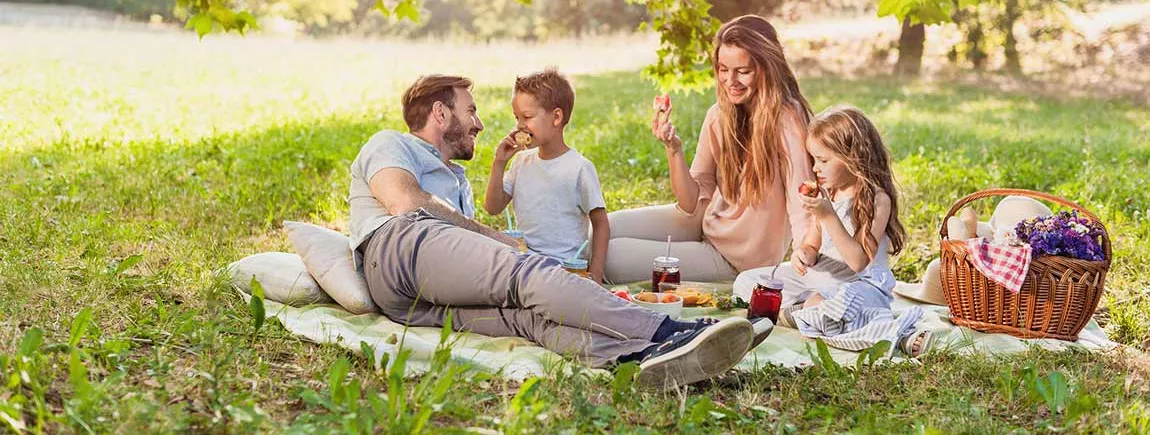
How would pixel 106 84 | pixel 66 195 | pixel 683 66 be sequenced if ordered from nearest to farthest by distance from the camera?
pixel 66 195
pixel 683 66
pixel 106 84

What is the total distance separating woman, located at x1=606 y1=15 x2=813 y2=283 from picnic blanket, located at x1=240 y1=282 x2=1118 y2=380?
71 cm

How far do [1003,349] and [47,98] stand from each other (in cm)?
948

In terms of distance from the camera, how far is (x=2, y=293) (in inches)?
173

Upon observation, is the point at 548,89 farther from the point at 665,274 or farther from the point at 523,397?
the point at 523,397

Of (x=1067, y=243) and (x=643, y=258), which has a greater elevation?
(x=1067, y=243)

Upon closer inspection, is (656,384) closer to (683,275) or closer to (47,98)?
(683,275)

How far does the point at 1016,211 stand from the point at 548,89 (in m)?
2.24

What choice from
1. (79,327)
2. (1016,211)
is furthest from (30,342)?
(1016,211)

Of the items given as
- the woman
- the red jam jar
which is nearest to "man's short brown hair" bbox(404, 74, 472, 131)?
the woman

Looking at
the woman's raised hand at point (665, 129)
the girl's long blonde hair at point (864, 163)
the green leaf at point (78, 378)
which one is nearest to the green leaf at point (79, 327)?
the green leaf at point (78, 378)

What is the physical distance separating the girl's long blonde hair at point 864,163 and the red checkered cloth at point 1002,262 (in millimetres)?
342

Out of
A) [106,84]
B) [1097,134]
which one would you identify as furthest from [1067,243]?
[106,84]

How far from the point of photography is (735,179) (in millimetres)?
5680

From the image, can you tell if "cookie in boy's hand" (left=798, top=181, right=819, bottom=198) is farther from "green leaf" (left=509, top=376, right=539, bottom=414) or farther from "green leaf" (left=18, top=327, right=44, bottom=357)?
"green leaf" (left=18, top=327, right=44, bottom=357)
